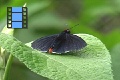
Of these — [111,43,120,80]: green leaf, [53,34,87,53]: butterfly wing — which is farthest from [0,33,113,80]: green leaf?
[111,43,120,80]: green leaf

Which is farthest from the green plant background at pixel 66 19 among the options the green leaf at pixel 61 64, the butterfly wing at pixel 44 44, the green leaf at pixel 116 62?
the green leaf at pixel 61 64

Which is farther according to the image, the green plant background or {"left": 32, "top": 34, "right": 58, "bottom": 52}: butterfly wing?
the green plant background

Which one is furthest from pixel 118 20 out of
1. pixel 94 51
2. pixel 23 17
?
pixel 94 51

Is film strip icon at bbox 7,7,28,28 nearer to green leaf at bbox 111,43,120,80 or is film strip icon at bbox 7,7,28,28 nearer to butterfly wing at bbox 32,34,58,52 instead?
butterfly wing at bbox 32,34,58,52

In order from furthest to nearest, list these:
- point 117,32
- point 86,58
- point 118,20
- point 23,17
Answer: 1. point 118,20
2. point 117,32
3. point 23,17
4. point 86,58

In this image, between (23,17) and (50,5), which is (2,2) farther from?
(23,17)

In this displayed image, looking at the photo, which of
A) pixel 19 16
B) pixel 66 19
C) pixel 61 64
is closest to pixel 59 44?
pixel 61 64
